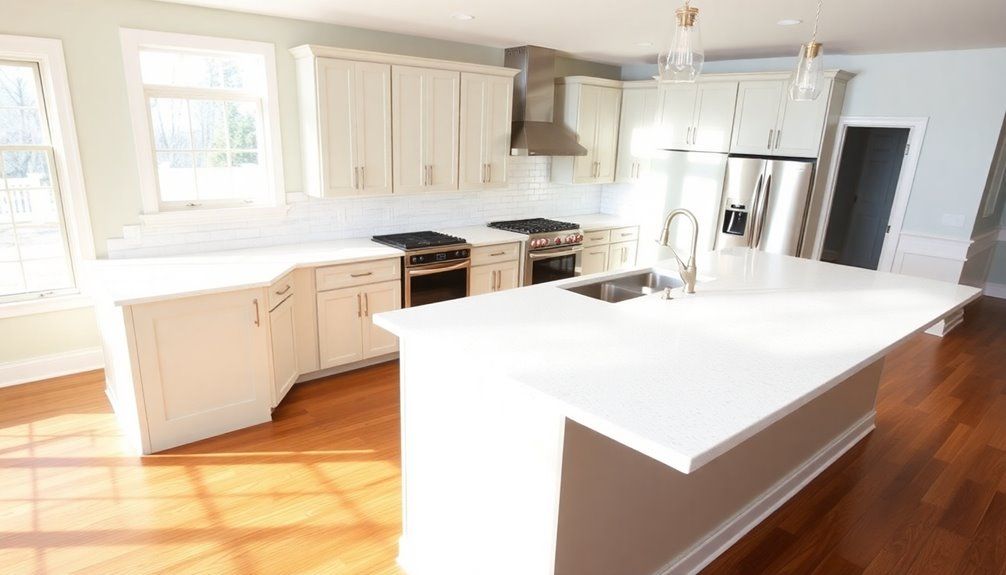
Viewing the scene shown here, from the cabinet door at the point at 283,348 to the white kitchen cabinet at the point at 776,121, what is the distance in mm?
4182

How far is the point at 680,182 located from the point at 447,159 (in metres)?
2.50

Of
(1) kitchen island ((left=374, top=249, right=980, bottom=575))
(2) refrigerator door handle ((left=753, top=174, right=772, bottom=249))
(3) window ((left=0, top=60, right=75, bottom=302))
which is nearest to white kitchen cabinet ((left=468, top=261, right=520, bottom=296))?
(1) kitchen island ((left=374, top=249, right=980, bottom=575))

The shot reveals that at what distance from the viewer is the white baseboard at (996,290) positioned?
254 inches

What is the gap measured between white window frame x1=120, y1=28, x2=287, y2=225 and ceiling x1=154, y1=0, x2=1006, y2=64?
0.83 feet

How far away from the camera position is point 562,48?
5.06 m

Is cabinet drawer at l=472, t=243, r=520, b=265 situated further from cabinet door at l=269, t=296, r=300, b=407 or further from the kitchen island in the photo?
the kitchen island

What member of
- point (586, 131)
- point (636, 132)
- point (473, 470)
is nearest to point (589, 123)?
point (586, 131)

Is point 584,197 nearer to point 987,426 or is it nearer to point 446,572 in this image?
point 987,426

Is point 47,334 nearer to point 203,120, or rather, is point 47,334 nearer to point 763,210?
point 203,120

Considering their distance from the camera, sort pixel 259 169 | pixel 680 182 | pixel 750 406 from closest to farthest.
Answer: pixel 750 406, pixel 259 169, pixel 680 182

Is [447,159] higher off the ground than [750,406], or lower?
higher

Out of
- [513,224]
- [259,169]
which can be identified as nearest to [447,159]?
[513,224]

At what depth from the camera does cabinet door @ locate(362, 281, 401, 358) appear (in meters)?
4.04

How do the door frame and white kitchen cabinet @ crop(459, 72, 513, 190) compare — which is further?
the door frame
